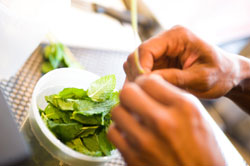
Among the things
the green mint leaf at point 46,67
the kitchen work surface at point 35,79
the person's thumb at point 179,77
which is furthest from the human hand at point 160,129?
the green mint leaf at point 46,67

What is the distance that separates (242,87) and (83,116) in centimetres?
39

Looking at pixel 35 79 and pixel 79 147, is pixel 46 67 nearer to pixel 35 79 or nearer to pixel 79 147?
pixel 35 79

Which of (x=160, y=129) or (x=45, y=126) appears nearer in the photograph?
(x=160, y=129)

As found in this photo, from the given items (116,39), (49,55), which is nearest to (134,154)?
(49,55)

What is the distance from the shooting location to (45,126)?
38 cm

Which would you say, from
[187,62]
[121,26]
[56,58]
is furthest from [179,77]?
[121,26]

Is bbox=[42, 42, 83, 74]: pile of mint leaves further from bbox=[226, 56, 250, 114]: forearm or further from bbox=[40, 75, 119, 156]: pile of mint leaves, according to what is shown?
bbox=[226, 56, 250, 114]: forearm

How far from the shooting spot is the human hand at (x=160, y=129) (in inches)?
10.1

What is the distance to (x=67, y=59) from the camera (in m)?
0.65

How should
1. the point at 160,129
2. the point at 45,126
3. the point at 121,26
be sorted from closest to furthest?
the point at 160,129, the point at 45,126, the point at 121,26

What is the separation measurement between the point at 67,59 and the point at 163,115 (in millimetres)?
457

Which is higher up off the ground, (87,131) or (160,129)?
(160,129)

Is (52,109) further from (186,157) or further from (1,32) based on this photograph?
(186,157)

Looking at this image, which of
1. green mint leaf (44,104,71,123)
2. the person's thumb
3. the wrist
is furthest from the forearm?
green mint leaf (44,104,71,123)
